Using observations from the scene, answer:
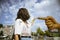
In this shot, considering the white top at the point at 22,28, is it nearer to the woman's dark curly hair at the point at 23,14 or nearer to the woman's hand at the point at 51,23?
the woman's dark curly hair at the point at 23,14

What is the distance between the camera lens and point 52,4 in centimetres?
194

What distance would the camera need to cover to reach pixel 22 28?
6.44 feet

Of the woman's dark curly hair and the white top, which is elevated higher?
the woman's dark curly hair

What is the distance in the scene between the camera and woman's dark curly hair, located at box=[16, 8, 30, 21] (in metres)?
1.97

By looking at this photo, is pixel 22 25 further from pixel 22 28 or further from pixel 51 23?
pixel 51 23

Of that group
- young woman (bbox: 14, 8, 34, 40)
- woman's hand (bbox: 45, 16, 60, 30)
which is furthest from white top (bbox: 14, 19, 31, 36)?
woman's hand (bbox: 45, 16, 60, 30)

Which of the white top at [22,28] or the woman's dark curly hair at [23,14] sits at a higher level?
the woman's dark curly hair at [23,14]

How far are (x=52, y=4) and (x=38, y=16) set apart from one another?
0.21m

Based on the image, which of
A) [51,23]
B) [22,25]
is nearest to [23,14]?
[22,25]

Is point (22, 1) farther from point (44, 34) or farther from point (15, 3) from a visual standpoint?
point (44, 34)

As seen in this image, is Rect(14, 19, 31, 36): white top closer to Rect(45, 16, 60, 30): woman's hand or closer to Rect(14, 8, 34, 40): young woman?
Rect(14, 8, 34, 40): young woman

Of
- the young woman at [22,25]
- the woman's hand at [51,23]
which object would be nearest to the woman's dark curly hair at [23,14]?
the young woman at [22,25]

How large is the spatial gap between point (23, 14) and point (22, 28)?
0.16 m

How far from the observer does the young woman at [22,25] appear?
1.95 meters
